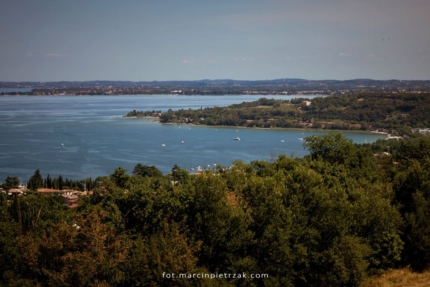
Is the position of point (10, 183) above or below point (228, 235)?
below

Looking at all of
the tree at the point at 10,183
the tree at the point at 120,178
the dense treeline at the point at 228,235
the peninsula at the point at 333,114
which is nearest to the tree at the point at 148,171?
the tree at the point at 10,183

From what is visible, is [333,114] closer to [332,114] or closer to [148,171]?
[332,114]

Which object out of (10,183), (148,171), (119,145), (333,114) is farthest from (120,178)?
(333,114)

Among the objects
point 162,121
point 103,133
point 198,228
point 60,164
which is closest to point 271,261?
point 198,228

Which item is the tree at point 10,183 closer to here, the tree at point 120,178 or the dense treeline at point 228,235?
the dense treeline at point 228,235

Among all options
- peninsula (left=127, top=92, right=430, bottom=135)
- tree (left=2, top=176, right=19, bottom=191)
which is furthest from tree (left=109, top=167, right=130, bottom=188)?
peninsula (left=127, top=92, right=430, bottom=135)
